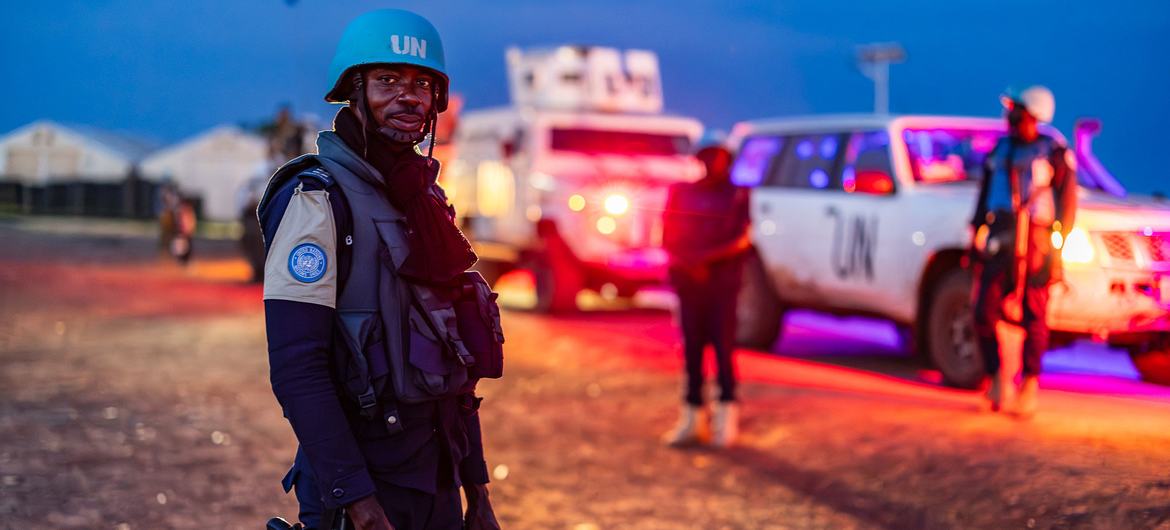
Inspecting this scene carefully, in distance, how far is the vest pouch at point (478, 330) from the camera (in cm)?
320

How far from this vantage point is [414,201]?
10.1ft

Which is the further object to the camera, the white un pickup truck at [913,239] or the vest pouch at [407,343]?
the white un pickup truck at [913,239]

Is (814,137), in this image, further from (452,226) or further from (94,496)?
(452,226)

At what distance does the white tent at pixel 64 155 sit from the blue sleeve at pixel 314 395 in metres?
61.0

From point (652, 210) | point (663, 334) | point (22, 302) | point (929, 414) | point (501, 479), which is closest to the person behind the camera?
point (501, 479)

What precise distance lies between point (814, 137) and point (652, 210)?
3230mm

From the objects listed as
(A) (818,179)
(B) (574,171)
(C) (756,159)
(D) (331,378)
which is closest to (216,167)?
(B) (574,171)

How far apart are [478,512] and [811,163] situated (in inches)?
358

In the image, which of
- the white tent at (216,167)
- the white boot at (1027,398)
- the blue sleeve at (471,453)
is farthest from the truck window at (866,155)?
the white tent at (216,167)

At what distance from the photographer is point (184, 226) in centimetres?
2584

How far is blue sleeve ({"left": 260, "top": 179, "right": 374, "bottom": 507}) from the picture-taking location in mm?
2857

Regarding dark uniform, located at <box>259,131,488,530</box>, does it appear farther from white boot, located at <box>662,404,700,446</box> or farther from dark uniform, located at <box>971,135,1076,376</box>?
dark uniform, located at <box>971,135,1076,376</box>

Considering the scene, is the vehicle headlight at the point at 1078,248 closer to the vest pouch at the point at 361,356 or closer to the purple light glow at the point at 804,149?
the purple light glow at the point at 804,149

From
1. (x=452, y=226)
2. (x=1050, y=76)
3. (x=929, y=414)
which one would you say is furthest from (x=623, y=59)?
(x=1050, y=76)
